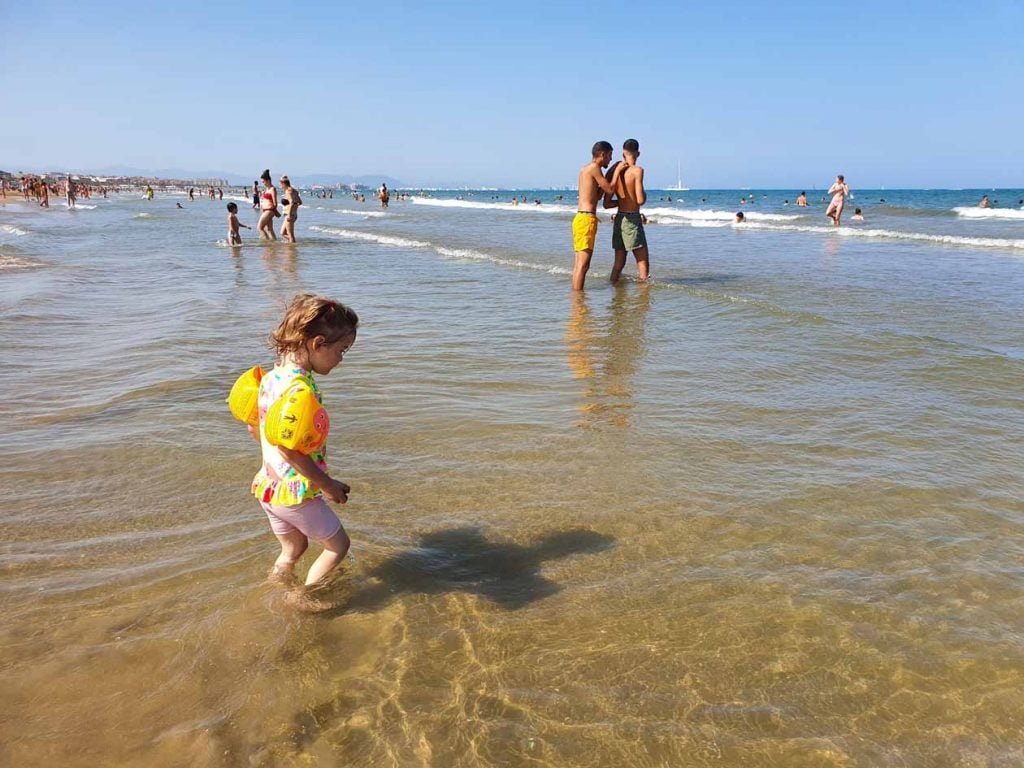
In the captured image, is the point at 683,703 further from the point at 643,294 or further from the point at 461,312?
the point at 643,294

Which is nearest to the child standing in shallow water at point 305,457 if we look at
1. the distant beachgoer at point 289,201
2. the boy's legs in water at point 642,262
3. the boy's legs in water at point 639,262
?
the boy's legs in water at point 639,262

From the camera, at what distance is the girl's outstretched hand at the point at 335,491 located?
258 cm

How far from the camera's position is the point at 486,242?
775 inches

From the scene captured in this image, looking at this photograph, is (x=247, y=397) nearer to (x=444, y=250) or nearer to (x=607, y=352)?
(x=607, y=352)

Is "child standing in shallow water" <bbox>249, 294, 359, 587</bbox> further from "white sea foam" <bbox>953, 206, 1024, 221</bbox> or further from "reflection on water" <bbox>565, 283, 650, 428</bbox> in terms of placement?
"white sea foam" <bbox>953, 206, 1024, 221</bbox>

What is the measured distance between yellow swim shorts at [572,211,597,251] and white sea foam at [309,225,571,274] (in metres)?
2.62

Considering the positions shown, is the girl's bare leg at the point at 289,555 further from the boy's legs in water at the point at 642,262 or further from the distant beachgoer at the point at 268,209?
the distant beachgoer at the point at 268,209

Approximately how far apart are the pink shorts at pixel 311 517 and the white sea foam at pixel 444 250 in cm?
1057

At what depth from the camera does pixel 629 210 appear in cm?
1063

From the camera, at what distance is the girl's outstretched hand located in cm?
258

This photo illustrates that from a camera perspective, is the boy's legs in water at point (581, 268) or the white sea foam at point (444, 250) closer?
the boy's legs in water at point (581, 268)

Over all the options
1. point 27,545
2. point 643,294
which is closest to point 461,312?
point 643,294

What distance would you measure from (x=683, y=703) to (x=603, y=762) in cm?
36

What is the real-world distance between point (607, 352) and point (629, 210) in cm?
460
